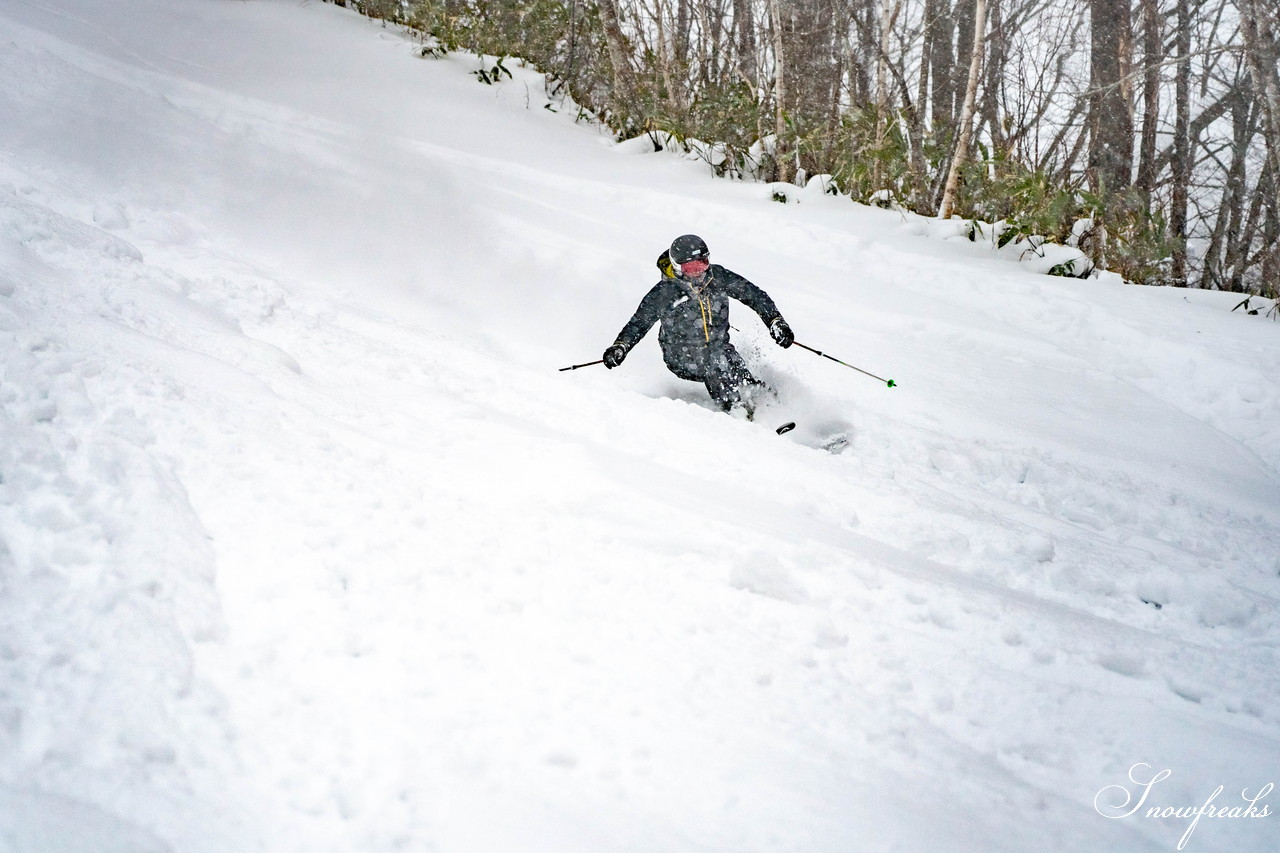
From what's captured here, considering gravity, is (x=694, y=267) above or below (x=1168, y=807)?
above

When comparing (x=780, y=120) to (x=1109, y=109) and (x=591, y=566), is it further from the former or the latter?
(x=591, y=566)

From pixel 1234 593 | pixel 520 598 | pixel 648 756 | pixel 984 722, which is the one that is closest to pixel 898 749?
pixel 984 722

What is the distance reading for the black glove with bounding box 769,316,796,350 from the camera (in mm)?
4734

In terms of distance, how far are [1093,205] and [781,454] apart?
464 centimetres

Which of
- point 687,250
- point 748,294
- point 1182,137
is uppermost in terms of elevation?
point 1182,137

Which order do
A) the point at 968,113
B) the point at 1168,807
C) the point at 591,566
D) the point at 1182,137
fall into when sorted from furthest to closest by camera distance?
the point at 1182,137 → the point at 968,113 → the point at 591,566 → the point at 1168,807

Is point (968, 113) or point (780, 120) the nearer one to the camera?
point (968, 113)

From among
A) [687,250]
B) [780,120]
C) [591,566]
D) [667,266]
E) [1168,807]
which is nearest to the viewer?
[1168,807]

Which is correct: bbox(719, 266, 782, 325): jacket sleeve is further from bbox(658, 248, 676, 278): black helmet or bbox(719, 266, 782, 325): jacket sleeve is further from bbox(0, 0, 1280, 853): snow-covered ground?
bbox(0, 0, 1280, 853): snow-covered ground

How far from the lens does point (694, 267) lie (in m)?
4.68

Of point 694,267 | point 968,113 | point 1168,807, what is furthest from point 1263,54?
point 1168,807

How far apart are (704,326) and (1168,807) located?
3487 millimetres

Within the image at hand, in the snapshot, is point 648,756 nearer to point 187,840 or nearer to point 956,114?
point 187,840

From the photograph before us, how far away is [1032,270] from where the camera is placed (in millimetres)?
6309
